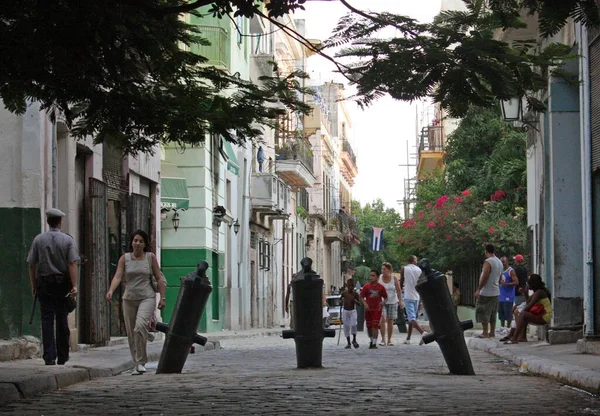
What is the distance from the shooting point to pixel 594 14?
757cm

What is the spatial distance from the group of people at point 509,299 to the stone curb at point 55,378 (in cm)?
671

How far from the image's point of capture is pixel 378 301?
2158cm

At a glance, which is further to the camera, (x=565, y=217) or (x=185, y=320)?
(x=565, y=217)

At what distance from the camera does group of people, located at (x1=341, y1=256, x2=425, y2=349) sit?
70.4 ft

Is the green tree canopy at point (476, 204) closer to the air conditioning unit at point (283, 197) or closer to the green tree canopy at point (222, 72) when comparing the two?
the air conditioning unit at point (283, 197)

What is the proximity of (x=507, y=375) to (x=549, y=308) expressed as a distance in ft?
18.6

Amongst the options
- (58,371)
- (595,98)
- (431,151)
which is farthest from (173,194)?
(431,151)

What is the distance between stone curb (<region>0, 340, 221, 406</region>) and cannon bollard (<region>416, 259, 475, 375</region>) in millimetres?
3514

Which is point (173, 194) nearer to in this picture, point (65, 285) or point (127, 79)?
point (65, 285)

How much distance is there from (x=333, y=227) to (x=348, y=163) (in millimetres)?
13391

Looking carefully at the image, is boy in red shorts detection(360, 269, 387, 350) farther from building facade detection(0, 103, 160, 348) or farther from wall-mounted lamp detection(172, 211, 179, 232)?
wall-mounted lamp detection(172, 211, 179, 232)

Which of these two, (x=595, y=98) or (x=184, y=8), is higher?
(x=595, y=98)

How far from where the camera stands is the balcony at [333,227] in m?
68.7

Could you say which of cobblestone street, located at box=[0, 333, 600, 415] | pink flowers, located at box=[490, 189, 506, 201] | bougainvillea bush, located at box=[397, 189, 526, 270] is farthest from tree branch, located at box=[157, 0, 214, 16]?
pink flowers, located at box=[490, 189, 506, 201]
